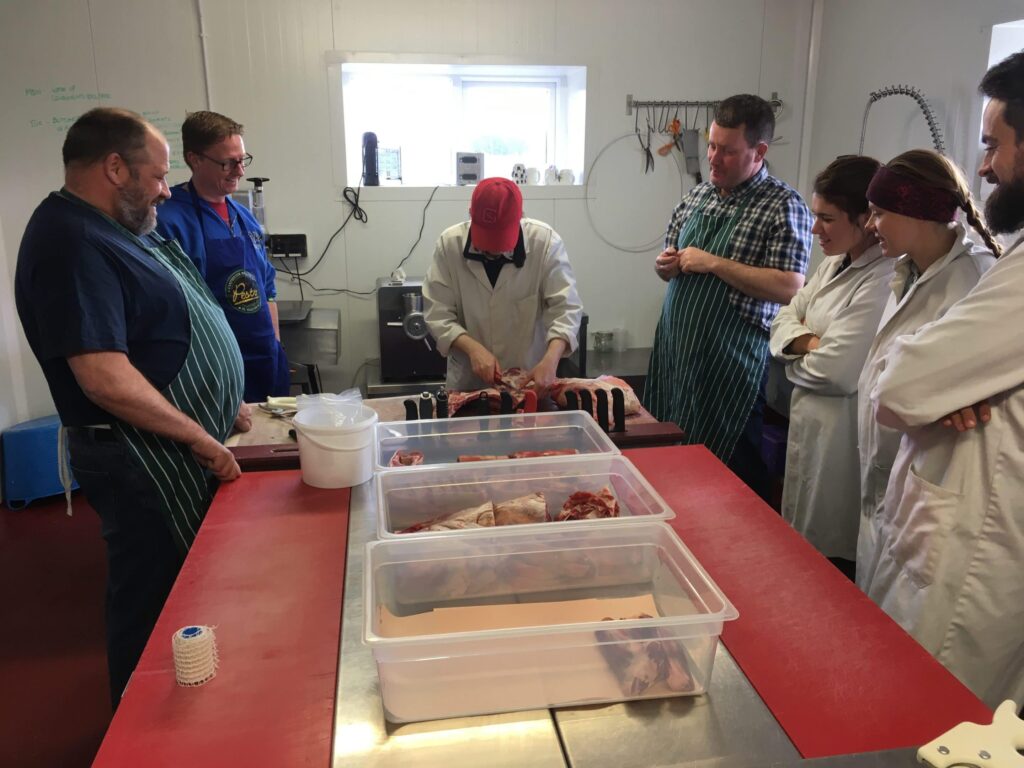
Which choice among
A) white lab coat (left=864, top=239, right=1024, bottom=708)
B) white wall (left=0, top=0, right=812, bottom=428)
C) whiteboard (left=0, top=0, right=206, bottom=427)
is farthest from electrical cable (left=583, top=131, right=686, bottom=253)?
white lab coat (left=864, top=239, right=1024, bottom=708)

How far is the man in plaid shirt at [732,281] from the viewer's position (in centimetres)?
239

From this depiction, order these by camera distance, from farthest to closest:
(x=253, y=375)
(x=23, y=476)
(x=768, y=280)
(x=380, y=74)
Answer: (x=380, y=74), (x=23, y=476), (x=253, y=375), (x=768, y=280)

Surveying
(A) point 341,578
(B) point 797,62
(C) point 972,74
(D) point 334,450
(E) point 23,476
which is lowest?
(E) point 23,476

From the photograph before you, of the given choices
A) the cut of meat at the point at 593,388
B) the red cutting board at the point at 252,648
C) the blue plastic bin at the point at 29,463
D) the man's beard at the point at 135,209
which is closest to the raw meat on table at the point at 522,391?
the cut of meat at the point at 593,388

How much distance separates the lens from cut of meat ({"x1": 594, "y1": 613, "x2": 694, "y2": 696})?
972 mm

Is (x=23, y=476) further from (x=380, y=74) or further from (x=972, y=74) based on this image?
(x=972, y=74)

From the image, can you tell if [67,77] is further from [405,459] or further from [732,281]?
[732,281]

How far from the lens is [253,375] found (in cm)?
257

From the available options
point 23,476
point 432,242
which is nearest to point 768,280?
point 432,242

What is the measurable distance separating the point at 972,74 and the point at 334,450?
288 cm

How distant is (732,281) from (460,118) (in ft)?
7.52

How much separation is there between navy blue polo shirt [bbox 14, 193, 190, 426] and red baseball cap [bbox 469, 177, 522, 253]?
2.73ft

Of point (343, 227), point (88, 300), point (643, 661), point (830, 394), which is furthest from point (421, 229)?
point (643, 661)

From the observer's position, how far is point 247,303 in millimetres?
2459
